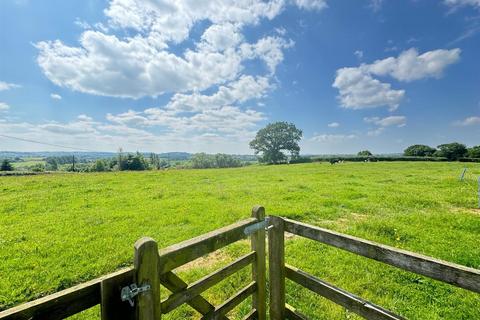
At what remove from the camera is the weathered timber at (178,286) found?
2.29 metres

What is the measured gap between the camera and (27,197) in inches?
529

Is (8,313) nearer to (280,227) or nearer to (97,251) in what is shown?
(280,227)

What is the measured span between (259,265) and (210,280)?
806mm

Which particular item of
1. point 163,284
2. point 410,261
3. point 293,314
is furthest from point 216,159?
point 410,261

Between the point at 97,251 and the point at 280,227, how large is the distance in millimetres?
5572

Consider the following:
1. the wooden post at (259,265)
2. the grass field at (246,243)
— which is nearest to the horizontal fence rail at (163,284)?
the wooden post at (259,265)

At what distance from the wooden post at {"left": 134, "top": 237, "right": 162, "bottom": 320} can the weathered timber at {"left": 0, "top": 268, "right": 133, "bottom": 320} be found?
0.38 feet

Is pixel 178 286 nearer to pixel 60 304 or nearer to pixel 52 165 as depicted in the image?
pixel 60 304

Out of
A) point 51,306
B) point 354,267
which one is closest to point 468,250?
point 354,267

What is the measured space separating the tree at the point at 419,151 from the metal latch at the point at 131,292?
69.9 meters

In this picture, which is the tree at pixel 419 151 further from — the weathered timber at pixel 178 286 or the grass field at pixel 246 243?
the weathered timber at pixel 178 286

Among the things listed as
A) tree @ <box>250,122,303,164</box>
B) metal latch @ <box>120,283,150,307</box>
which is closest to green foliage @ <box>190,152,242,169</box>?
tree @ <box>250,122,303,164</box>

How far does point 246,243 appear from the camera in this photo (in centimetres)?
684

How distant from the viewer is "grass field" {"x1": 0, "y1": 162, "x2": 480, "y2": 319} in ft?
14.7
